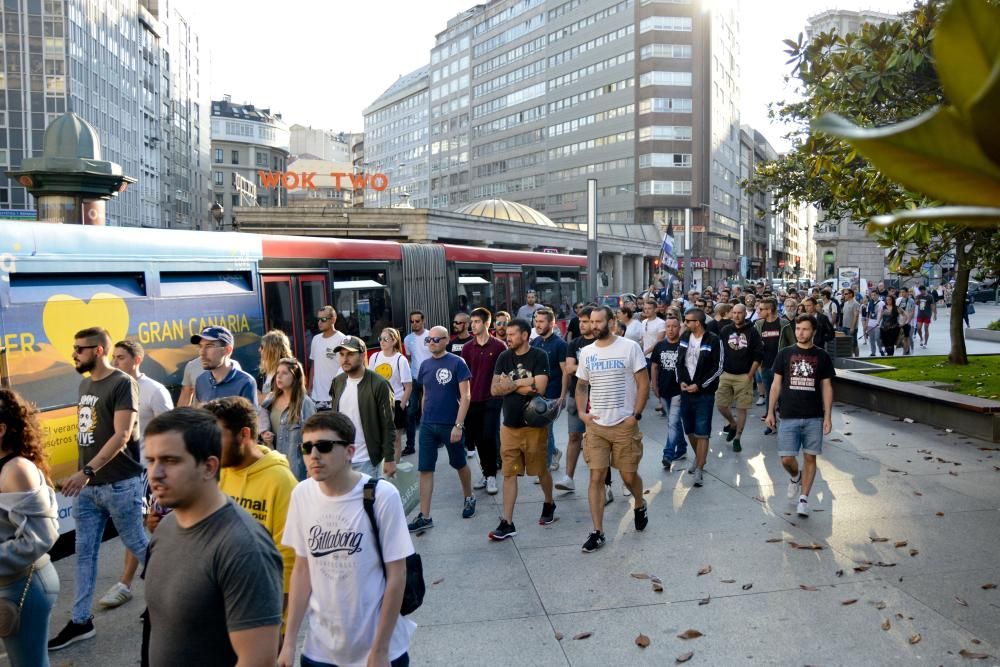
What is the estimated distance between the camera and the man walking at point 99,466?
5.20 meters

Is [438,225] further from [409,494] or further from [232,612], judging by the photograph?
[232,612]

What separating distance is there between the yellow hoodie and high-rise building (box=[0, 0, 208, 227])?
5892 centimetres

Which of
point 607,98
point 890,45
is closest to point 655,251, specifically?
point 607,98

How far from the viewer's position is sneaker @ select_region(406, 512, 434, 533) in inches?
286

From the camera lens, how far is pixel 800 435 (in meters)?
7.66

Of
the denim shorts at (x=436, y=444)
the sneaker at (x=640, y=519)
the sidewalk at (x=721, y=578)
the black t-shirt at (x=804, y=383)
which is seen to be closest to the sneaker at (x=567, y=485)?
the sidewalk at (x=721, y=578)

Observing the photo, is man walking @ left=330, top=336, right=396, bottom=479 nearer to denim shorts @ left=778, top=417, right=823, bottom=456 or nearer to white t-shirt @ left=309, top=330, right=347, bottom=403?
white t-shirt @ left=309, top=330, right=347, bottom=403

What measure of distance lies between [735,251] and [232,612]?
106m

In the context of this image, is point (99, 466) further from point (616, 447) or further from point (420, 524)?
point (616, 447)

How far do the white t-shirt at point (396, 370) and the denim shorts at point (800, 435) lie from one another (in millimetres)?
3774

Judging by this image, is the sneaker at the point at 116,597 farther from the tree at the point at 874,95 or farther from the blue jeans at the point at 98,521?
the tree at the point at 874,95

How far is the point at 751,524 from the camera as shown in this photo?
724 cm

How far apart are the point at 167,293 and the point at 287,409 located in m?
3.64

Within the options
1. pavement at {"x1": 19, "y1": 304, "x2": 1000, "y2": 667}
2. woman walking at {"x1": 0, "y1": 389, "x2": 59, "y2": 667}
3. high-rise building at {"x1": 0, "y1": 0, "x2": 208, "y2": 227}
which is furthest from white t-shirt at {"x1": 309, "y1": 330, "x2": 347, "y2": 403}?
high-rise building at {"x1": 0, "y1": 0, "x2": 208, "y2": 227}
